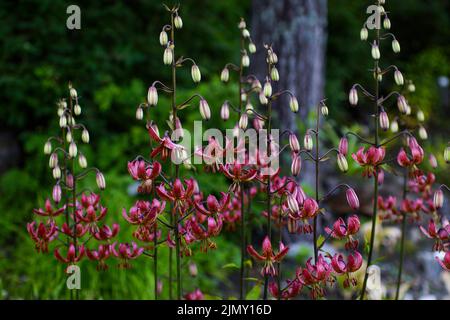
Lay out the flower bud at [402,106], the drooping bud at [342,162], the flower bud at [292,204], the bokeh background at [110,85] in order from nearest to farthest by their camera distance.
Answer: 1. the flower bud at [292,204]
2. the drooping bud at [342,162]
3. the flower bud at [402,106]
4. the bokeh background at [110,85]

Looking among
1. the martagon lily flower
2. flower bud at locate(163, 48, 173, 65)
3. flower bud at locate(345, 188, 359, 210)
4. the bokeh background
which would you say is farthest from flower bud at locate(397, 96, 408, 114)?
the bokeh background

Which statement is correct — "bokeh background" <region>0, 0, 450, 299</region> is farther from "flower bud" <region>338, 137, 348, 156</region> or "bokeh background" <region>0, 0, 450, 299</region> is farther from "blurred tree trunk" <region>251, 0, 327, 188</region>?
"flower bud" <region>338, 137, 348, 156</region>

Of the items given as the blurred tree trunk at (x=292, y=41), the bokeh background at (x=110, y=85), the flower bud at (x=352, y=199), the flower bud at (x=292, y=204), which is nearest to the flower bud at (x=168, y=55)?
the flower bud at (x=292, y=204)

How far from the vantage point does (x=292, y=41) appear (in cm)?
482

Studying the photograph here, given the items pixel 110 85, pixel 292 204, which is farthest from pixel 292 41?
pixel 292 204

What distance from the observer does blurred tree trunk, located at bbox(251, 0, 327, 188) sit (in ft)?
15.7

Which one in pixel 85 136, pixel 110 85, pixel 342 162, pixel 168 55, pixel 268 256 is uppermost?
pixel 110 85

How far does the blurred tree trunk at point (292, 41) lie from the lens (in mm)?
4797

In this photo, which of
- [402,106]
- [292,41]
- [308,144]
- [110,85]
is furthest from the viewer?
[110,85]

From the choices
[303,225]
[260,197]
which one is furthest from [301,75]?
[303,225]

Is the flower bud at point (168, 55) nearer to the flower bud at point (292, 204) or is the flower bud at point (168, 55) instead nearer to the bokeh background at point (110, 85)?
the flower bud at point (292, 204)

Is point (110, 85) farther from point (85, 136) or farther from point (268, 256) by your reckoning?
point (268, 256)
